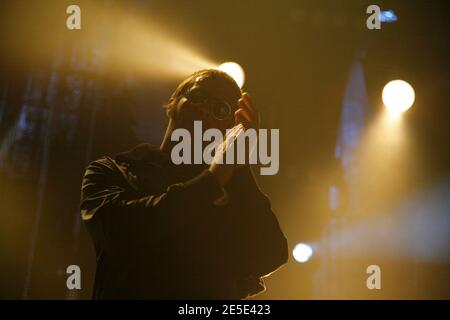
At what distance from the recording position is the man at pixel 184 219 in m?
1.28

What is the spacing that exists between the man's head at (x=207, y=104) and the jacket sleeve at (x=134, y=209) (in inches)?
14.1

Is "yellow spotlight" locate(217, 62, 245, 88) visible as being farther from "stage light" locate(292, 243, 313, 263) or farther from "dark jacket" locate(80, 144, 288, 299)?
"stage light" locate(292, 243, 313, 263)

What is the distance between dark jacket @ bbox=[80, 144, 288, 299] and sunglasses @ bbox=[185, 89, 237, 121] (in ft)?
0.69

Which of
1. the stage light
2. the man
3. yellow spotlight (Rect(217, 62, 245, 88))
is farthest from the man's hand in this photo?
the stage light

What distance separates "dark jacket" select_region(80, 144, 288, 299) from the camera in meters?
1.27

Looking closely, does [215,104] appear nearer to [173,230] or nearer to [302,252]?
[173,230]

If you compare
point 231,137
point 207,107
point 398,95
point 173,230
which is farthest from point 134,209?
point 398,95

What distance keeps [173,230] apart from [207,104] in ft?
1.69

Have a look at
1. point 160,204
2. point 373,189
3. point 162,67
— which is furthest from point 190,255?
point 373,189

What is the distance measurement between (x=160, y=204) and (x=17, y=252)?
5.03ft

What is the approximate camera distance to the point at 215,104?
5.21 ft

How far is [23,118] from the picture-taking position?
282 centimetres
